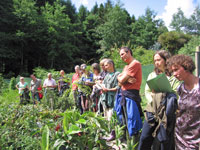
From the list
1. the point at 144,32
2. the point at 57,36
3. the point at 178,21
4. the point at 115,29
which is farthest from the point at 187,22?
the point at 57,36

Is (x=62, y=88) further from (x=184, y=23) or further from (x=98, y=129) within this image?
(x=184, y=23)

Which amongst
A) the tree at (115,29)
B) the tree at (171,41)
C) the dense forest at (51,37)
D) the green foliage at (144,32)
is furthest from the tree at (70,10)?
the tree at (171,41)

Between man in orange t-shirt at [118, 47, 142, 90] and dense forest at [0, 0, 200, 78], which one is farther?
dense forest at [0, 0, 200, 78]

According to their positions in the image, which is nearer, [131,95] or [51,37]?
→ [131,95]

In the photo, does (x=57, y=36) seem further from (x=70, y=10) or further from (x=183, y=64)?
(x=183, y=64)

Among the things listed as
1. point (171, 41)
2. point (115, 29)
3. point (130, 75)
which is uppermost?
point (115, 29)

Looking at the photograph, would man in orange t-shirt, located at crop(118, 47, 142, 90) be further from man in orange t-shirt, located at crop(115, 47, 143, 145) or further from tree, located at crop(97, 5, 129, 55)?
tree, located at crop(97, 5, 129, 55)

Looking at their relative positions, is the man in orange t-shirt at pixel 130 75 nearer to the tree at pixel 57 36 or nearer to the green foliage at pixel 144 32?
the tree at pixel 57 36

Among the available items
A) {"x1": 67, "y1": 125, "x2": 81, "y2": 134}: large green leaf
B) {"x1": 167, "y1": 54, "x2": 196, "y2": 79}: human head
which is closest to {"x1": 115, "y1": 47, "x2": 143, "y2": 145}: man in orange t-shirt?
{"x1": 67, "y1": 125, "x2": 81, "y2": 134}: large green leaf

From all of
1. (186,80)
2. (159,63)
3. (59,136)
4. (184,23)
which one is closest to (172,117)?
(186,80)

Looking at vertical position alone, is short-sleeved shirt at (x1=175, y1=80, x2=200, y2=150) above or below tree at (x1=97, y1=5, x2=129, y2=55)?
below

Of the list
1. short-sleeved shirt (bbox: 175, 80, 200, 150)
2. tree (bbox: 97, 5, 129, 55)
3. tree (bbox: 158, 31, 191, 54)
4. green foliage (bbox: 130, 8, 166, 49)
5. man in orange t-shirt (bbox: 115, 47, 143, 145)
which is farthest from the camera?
green foliage (bbox: 130, 8, 166, 49)

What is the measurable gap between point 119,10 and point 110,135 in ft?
99.7

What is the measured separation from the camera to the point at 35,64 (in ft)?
96.0
